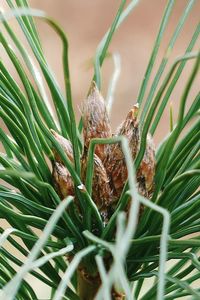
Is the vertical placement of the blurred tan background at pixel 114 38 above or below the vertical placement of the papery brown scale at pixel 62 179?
above

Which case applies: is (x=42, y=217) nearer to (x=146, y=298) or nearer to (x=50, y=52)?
(x=146, y=298)

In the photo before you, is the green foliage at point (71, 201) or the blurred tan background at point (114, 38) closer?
the green foliage at point (71, 201)

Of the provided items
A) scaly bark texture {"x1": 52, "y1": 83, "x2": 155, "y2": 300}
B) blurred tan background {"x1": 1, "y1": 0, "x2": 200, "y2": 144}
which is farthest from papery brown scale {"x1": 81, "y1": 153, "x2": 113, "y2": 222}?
blurred tan background {"x1": 1, "y1": 0, "x2": 200, "y2": 144}

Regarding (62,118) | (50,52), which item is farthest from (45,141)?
(50,52)

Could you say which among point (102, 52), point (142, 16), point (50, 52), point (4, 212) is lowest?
point (4, 212)

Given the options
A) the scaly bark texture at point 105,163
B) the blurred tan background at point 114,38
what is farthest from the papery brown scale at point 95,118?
the blurred tan background at point 114,38

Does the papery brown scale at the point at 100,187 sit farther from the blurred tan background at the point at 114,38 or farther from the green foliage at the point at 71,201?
the blurred tan background at the point at 114,38

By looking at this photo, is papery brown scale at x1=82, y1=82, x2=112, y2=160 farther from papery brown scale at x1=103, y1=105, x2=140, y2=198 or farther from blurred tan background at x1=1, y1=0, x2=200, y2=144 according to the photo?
blurred tan background at x1=1, y1=0, x2=200, y2=144
